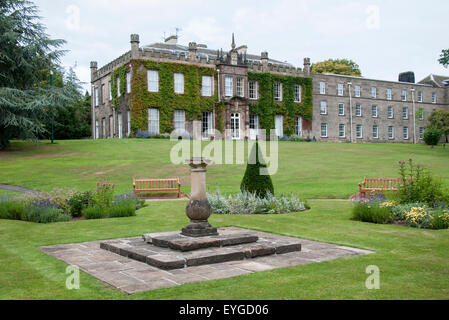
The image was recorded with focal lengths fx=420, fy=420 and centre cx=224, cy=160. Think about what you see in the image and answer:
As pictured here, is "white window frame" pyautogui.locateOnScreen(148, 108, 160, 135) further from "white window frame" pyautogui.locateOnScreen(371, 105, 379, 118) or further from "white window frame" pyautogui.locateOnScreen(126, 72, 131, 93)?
"white window frame" pyautogui.locateOnScreen(371, 105, 379, 118)

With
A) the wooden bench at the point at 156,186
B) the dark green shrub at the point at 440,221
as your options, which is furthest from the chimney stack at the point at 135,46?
the dark green shrub at the point at 440,221

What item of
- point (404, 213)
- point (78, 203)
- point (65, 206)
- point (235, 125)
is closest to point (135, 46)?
point (235, 125)

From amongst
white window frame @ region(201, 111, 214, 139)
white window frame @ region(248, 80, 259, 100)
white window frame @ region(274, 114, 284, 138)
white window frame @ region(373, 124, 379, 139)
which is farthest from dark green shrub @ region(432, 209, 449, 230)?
white window frame @ region(373, 124, 379, 139)

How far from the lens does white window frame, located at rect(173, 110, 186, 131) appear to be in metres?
40.2

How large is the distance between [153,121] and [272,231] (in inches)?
1227

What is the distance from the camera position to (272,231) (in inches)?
380

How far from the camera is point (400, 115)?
5722 cm

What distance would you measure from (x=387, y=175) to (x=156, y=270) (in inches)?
724

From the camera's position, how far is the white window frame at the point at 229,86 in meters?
42.4

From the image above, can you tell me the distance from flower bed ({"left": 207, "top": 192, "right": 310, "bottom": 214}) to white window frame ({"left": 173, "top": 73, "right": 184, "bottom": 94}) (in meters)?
28.4

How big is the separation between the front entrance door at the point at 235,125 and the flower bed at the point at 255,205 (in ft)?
94.5

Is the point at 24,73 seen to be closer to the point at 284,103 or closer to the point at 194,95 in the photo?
the point at 194,95
